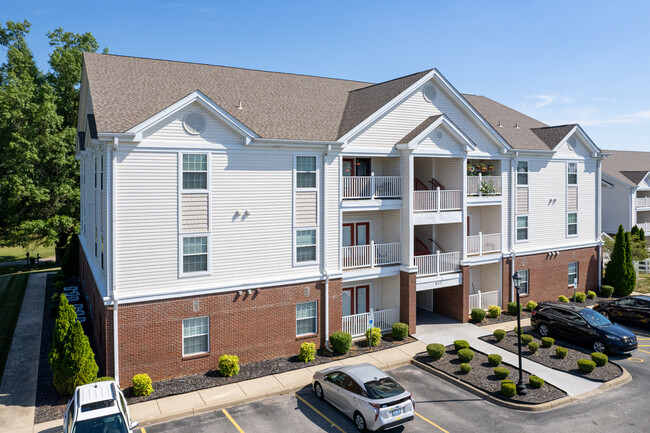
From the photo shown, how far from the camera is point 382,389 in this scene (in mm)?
14484

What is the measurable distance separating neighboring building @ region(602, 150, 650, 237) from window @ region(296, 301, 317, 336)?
37907 mm

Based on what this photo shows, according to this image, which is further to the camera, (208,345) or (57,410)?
(208,345)

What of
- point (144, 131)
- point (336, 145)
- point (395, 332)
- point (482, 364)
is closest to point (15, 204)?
point (144, 131)

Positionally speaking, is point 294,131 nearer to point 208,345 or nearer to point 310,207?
point 310,207

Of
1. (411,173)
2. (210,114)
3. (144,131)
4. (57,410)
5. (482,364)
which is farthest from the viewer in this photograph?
(411,173)

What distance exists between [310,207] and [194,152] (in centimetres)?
556

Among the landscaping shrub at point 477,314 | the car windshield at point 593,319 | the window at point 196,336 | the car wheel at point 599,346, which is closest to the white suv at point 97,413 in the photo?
the window at point 196,336

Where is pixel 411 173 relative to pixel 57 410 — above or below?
above

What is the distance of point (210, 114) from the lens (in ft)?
61.0

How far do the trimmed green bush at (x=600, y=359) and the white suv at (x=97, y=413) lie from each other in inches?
677

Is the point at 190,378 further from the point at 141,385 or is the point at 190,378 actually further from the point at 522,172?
the point at 522,172

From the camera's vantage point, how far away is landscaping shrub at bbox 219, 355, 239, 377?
18.4 metres

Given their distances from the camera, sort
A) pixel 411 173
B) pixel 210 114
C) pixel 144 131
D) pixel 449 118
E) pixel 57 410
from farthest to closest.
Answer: pixel 449 118 < pixel 411 173 < pixel 210 114 < pixel 144 131 < pixel 57 410

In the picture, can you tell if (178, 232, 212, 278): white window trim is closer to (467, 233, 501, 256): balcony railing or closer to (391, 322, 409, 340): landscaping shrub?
(391, 322, 409, 340): landscaping shrub
